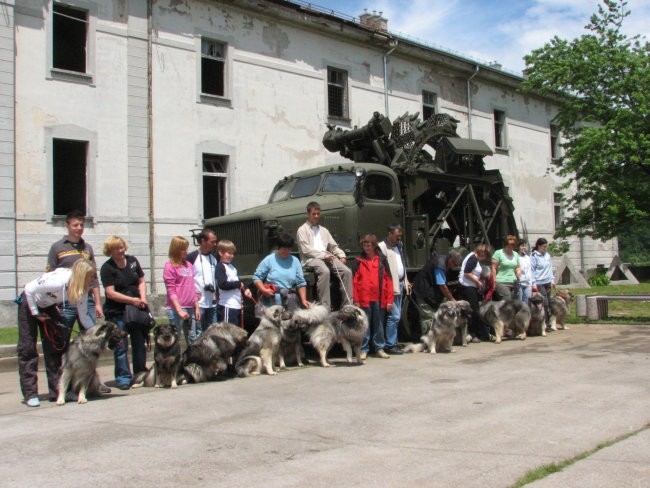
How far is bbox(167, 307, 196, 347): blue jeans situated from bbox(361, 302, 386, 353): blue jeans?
229 cm

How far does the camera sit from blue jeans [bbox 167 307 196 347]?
880 centimetres

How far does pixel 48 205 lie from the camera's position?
672 inches

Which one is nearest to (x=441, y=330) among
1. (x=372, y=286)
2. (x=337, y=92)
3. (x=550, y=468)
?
(x=372, y=286)

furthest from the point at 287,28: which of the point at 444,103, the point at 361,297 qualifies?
the point at 361,297

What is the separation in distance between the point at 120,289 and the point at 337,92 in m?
17.0

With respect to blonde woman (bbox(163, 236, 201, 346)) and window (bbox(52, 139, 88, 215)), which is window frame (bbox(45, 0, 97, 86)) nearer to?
window (bbox(52, 139, 88, 215))

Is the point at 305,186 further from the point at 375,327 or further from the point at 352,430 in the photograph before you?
the point at 352,430

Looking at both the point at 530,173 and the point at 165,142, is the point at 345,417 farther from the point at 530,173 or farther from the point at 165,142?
→ the point at 530,173

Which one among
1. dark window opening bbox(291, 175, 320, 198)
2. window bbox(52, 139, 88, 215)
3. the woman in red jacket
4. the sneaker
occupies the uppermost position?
window bbox(52, 139, 88, 215)

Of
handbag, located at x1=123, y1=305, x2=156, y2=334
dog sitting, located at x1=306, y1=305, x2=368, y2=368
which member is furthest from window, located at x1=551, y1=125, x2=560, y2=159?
handbag, located at x1=123, y1=305, x2=156, y2=334

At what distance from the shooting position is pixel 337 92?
24.0 metres

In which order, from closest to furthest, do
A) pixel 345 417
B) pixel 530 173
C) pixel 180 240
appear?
pixel 345 417
pixel 180 240
pixel 530 173

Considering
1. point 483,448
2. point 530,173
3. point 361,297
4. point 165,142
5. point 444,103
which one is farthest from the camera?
point 530,173

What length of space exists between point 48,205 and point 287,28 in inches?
374
